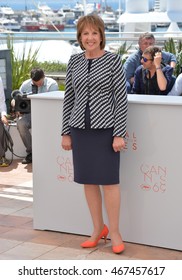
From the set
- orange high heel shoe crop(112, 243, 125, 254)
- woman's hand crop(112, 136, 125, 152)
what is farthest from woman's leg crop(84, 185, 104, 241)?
woman's hand crop(112, 136, 125, 152)

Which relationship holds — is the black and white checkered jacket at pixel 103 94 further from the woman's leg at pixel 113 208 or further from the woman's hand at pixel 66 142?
the woman's leg at pixel 113 208

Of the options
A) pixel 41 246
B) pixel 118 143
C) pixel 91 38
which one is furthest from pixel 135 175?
pixel 91 38

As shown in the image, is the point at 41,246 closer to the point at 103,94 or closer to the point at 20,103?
the point at 103,94

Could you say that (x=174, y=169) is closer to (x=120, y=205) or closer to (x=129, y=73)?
(x=120, y=205)

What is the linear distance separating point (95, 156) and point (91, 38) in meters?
0.82

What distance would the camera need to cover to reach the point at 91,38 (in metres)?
5.25

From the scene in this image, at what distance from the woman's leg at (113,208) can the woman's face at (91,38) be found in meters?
0.99

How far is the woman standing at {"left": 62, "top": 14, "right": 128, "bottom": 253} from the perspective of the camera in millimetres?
5211

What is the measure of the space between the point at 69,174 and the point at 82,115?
698 mm

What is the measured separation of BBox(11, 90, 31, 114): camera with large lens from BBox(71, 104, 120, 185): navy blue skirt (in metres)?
3.74

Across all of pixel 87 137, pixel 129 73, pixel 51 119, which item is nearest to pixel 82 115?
pixel 87 137

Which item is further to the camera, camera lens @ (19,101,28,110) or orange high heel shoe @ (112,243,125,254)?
camera lens @ (19,101,28,110)

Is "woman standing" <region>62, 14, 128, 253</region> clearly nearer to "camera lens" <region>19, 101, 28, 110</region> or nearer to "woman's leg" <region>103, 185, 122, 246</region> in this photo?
"woman's leg" <region>103, 185, 122, 246</region>

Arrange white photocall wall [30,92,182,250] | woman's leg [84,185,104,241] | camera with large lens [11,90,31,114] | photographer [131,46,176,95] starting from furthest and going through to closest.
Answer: camera with large lens [11,90,31,114]
photographer [131,46,176,95]
woman's leg [84,185,104,241]
white photocall wall [30,92,182,250]
